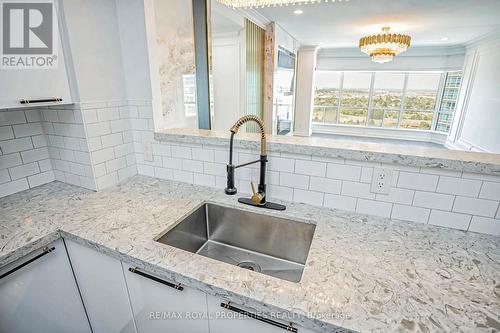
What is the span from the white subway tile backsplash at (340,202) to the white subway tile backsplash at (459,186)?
1.06 ft

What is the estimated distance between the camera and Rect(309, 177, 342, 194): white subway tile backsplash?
1.15 metres

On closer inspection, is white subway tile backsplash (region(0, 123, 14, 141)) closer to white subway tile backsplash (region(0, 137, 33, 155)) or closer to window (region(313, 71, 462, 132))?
white subway tile backsplash (region(0, 137, 33, 155))

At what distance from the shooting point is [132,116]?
1.47 meters

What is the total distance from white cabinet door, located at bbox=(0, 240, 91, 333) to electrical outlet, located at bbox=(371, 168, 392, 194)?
4.35 feet

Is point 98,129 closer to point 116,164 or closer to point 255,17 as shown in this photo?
point 116,164

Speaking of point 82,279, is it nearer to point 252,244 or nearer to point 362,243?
point 252,244

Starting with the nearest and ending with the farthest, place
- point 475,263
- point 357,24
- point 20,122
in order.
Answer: point 475,263
point 20,122
point 357,24

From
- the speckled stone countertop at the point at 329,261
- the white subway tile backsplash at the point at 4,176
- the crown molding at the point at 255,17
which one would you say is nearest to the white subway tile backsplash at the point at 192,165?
the speckled stone countertop at the point at 329,261

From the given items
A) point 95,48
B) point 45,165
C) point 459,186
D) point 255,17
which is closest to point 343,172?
point 459,186

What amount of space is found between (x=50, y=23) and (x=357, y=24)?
4795 millimetres

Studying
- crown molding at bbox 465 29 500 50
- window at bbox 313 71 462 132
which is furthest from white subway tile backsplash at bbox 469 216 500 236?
window at bbox 313 71 462 132

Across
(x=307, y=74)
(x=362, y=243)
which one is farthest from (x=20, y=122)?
(x=307, y=74)

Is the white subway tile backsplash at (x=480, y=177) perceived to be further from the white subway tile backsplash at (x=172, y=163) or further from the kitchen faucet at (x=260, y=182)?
the white subway tile backsplash at (x=172, y=163)

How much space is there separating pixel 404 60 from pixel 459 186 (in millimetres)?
7940
